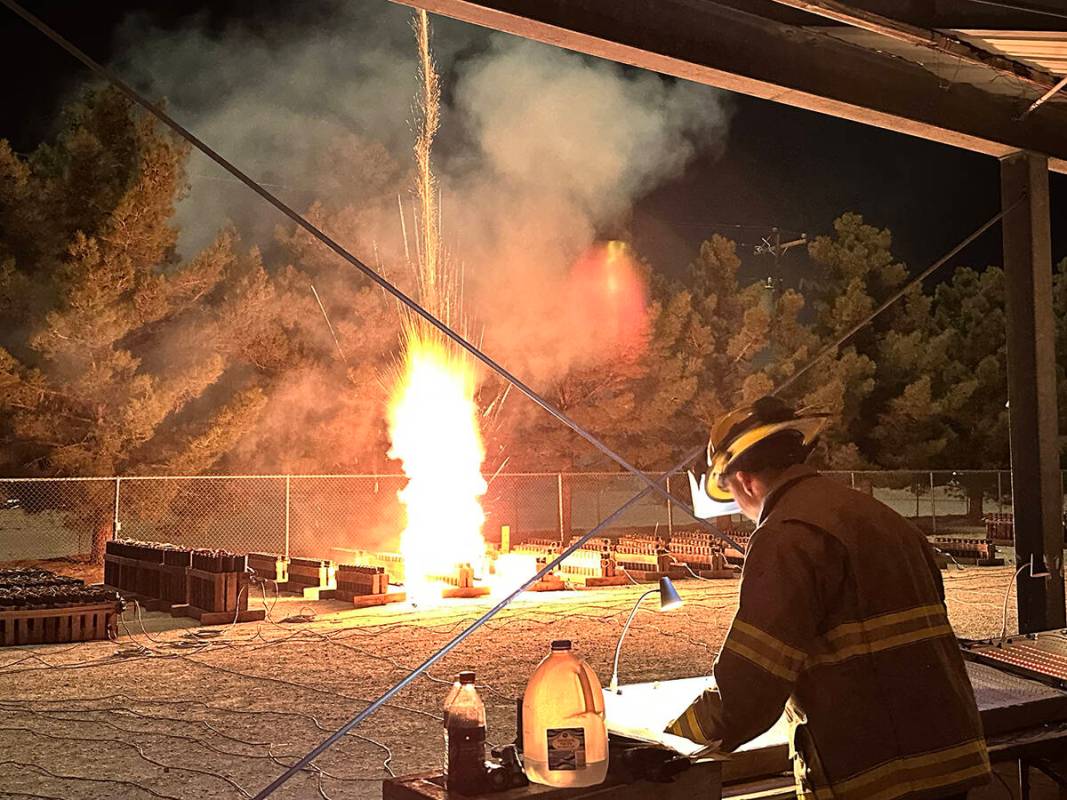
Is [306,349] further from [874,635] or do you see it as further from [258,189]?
[874,635]

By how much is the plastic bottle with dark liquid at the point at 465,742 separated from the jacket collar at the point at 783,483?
92cm

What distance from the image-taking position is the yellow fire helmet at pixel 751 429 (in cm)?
284

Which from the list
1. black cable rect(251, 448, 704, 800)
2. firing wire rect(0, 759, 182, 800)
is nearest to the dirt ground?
firing wire rect(0, 759, 182, 800)

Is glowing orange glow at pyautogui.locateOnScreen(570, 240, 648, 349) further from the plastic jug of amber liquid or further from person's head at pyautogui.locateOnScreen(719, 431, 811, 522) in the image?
the plastic jug of amber liquid

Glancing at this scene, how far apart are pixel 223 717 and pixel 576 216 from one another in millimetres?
21351

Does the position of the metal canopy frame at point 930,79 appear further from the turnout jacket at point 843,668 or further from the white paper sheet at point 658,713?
the white paper sheet at point 658,713

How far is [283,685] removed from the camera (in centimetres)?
902

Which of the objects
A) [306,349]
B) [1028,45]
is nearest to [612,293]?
[306,349]

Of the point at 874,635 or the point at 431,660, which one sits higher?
the point at 874,635

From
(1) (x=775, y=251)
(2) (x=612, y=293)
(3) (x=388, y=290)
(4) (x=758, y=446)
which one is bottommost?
(4) (x=758, y=446)

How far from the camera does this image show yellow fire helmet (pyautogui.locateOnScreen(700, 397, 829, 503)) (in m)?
2.84

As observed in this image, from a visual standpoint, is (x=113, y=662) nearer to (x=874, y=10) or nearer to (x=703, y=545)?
(x=874, y=10)

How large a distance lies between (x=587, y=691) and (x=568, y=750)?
0.22m

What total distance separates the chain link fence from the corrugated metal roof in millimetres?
11025
